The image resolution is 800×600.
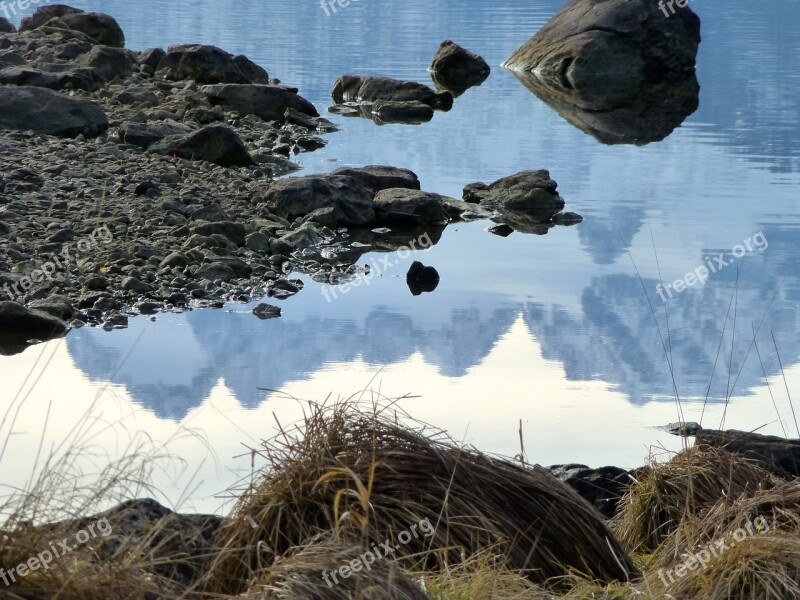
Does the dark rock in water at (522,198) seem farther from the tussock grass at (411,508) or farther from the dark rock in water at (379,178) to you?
the tussock grass at (411,508)

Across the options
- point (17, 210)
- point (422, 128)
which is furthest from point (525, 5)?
point (17, 210)

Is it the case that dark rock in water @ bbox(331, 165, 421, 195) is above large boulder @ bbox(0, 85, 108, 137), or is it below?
below

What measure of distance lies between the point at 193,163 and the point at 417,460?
9.26m

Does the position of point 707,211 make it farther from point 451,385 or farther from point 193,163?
point 451,385

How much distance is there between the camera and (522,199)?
1330 cm

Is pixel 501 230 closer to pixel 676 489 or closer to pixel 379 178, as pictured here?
pixel 379 178

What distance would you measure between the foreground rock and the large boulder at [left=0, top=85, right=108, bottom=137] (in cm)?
440

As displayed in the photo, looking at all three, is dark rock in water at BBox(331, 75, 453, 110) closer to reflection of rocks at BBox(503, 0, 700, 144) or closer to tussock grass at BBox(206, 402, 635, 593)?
reflection of rocks at BBox(503, 0, 700, 144)

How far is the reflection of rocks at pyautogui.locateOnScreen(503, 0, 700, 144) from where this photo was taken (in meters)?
22.5

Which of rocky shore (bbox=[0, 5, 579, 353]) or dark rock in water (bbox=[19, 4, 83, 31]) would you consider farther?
dark rock in water (bbox=[19, 4, 83, 31])

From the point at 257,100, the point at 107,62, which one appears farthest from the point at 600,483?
the point at 107,62

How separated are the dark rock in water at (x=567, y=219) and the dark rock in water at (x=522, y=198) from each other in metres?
0.09

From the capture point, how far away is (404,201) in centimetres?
1238

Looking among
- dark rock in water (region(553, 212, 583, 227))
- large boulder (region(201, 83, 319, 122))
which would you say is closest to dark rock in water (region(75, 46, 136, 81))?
large boulder (region(201, 83, 319, 122))
